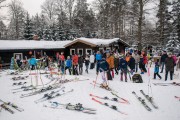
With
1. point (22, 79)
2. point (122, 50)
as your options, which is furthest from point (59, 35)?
point (22, 79)

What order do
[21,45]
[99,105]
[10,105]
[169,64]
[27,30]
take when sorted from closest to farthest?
1. [99,105]
2. [10,105]
3. [169,64]
4. [21,45]
5. [27,30]

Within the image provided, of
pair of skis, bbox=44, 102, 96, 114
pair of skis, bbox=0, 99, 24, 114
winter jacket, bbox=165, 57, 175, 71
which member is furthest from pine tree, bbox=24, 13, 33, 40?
pair of skis, bbox=44, 102, 96, 114

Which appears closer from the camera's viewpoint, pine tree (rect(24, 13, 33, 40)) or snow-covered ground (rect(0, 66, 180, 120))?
snow-covered ground (rect(0, 66, 180, 120))

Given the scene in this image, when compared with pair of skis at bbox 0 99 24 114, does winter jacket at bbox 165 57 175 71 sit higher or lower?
higher

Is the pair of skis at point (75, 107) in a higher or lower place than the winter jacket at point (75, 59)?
lower

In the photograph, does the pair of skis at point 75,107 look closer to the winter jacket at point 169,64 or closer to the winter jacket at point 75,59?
the winter jacket at point 169,64

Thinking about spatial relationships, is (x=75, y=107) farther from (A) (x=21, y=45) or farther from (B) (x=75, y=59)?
(A) (x=21, y=45)

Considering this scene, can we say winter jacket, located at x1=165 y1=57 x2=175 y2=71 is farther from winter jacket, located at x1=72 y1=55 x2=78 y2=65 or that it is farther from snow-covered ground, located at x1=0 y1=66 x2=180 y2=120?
winter jacket, located at x1=72 y1=55 x2=78 y2=65

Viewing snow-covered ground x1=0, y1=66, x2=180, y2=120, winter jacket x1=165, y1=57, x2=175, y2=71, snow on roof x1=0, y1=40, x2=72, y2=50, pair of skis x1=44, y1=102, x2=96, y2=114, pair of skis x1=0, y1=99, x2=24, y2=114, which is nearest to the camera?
snow-covered ground x1=0, y1=66, x2=180, y2=120

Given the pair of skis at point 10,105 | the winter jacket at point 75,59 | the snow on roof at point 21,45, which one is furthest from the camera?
the snow on roof at point 21,45

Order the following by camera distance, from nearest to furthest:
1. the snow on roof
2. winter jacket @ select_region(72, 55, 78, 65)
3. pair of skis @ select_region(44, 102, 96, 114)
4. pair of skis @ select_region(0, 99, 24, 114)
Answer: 1. pair of skis @ select_region(44, 102, 96, 114)
2. pair of skis @ select_region(0, 99, 24, 114)
3. winter jacket @ select_region(72, 55, 78, 65)
4. the snow on roof

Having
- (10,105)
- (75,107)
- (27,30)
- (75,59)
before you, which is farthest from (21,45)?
(75,107)

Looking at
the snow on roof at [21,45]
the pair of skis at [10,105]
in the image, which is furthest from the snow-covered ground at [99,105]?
the snow on roof at [21,45]

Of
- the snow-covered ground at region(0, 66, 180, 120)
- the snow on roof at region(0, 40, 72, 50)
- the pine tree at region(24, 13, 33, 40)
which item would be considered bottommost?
the snow-covered ground at region(0, 66, 180, 120)
